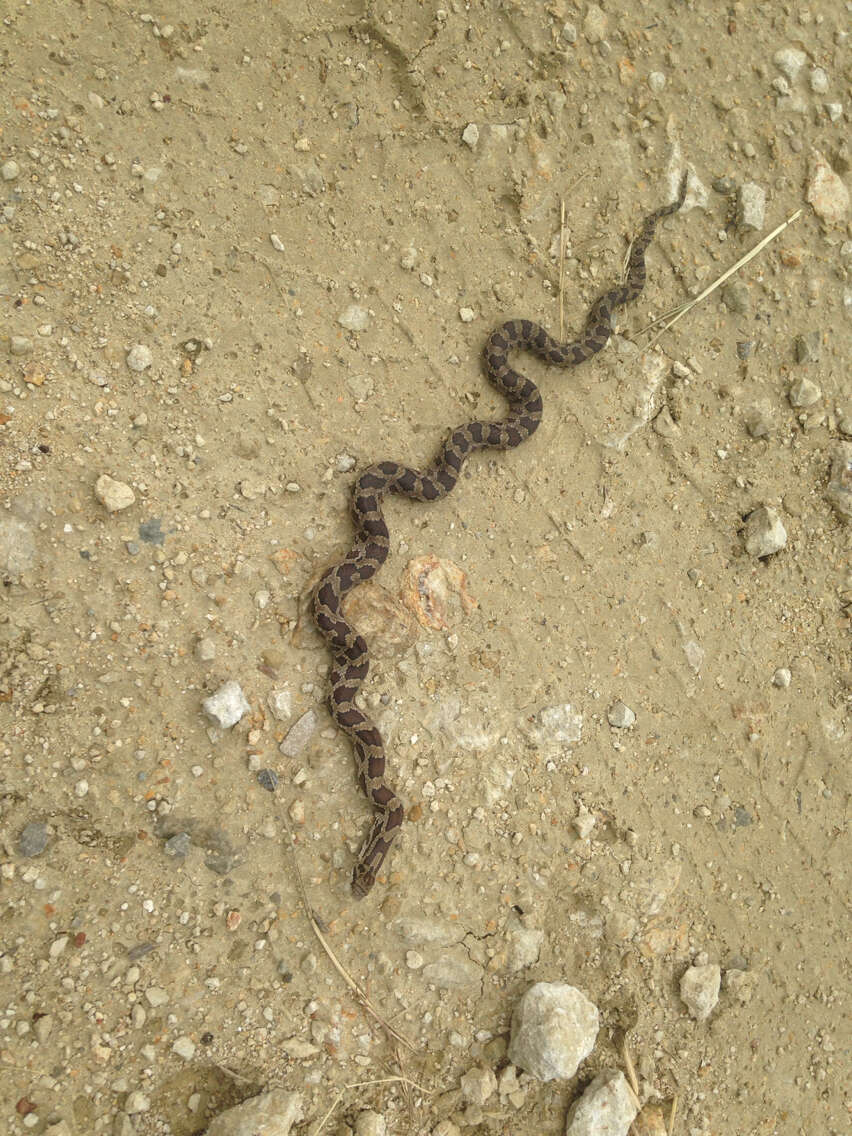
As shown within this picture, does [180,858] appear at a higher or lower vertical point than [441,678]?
lower

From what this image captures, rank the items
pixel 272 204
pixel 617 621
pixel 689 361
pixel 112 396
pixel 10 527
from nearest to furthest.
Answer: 1. pixel 10 527
2. pixel 112 396
3. pixel 272 204
4. pixel 617 621
5. pixel 689 361

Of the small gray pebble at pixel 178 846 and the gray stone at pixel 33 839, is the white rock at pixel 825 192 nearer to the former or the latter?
the small gray pebble at pixel 178 846

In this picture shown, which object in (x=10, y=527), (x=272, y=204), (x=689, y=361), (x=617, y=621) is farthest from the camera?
(x=689, y=361)

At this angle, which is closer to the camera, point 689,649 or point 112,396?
point 112,396

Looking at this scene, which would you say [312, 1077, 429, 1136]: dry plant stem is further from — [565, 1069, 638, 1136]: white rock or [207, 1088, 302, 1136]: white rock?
[565, 1069, 638, 1136]: white rock

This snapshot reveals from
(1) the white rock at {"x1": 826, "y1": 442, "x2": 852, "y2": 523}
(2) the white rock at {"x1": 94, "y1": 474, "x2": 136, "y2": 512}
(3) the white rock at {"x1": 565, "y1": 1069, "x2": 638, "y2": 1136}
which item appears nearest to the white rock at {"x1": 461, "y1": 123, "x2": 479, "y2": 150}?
(2) the white rock at {"x1": 94, "y1": 474, "x2": 136, "y2": 512}

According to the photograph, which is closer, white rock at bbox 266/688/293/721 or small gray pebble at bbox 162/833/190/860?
small gray pebble at bbox 162/833/190/860

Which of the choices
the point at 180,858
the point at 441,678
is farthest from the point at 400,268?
the point at 180,858

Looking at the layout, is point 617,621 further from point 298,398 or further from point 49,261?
point 49,261
